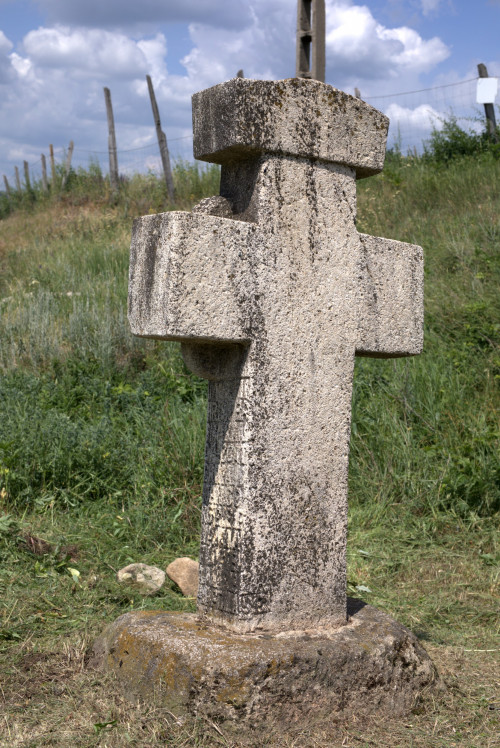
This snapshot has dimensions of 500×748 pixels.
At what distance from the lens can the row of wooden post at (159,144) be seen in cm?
1394

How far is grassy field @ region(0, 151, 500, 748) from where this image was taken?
8.90ft

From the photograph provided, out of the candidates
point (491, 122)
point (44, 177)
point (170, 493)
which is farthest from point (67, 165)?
point (170, 493)

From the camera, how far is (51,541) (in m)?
4.32

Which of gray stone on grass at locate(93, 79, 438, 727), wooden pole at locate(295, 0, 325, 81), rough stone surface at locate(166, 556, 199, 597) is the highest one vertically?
wooden pole at locate(295, 0, 325, 81)

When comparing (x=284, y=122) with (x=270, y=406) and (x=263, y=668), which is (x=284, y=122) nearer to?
(x=270, y=406)

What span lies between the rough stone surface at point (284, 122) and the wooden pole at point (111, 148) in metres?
12.6

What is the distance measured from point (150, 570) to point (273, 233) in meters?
2.15

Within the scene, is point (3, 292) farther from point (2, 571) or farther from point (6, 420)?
point (2, 571)

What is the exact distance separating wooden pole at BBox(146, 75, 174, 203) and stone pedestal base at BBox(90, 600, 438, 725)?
459 inches

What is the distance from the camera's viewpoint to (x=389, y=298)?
10.4 feet

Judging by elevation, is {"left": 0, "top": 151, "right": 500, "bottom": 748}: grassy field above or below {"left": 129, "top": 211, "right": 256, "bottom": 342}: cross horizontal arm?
below

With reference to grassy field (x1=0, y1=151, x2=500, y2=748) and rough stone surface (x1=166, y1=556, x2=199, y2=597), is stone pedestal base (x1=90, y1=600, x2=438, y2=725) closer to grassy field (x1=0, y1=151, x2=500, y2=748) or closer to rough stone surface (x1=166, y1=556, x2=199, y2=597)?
grassy field (x1=0, y1=151, x2=500, y2=748)

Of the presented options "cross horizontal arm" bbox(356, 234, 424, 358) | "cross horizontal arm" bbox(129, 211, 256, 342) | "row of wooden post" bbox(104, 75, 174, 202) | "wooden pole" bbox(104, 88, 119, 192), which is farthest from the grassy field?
"wooden pole" bbox(104, 88, 119, 192)

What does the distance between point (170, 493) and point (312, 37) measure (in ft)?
20.1
